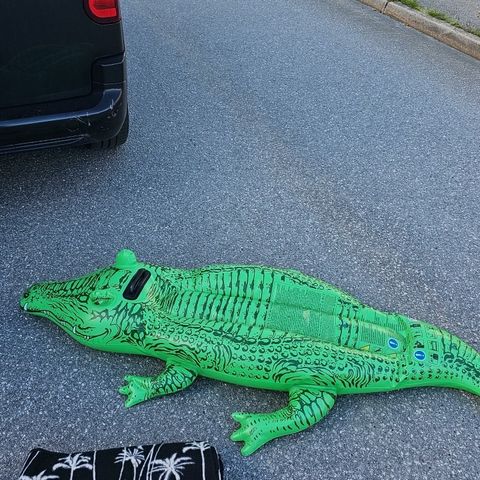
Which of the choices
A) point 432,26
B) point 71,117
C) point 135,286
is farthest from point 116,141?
point 432,26

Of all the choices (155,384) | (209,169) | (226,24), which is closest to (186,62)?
(226,24)

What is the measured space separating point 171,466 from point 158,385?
15.8 inches

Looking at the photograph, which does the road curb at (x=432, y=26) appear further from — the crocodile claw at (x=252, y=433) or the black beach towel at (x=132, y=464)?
the black beach towel at (x=132, y=464)

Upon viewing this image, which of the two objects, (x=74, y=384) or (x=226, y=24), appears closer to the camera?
(x=74, y=384)

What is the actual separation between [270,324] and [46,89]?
5.01 ft

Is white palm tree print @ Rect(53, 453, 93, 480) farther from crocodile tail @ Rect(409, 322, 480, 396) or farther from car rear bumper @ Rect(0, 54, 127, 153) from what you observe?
car rear bumper @ Rect(0, 54, 127, 153)

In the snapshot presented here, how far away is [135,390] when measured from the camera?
211 cm

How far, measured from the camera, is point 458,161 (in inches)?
150

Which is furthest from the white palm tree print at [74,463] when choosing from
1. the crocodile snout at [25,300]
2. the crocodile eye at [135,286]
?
the crocodile snout at [25,300]

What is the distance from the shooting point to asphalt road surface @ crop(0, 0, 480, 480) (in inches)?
79.8

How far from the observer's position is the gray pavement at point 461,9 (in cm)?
611

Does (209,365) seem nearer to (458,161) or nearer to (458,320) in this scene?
(458,320)

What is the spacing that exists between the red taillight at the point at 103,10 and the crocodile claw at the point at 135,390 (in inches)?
63.1

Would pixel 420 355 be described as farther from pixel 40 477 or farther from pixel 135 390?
pixel 40 477
